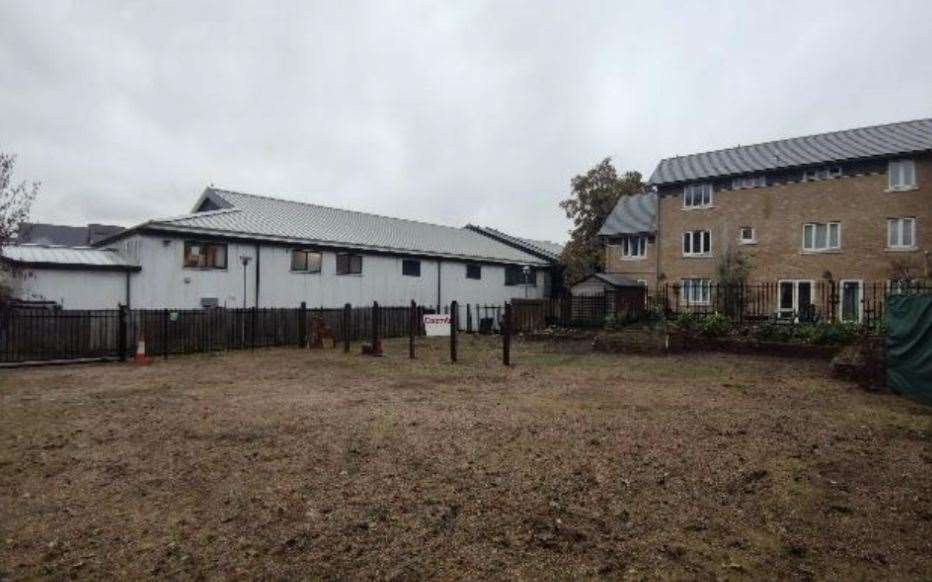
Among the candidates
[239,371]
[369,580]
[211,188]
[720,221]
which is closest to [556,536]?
[369,580]

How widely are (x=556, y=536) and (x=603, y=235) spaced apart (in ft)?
115

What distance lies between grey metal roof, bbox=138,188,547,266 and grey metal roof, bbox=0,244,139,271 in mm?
1940

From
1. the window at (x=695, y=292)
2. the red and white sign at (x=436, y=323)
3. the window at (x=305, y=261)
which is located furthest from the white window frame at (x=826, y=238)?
the window at (x=305, y=261)

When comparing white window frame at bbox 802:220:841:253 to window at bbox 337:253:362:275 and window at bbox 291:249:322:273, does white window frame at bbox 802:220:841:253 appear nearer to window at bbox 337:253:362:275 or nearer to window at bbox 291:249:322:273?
window at bbox 337:253:362:275

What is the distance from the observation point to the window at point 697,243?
32.1 meters

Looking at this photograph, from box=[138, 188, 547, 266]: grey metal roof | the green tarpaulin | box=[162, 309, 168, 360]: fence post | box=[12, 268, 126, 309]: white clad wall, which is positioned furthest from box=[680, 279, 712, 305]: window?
→ box=[12, 268, 126, 309]: white clad wall

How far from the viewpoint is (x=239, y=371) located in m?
13.4

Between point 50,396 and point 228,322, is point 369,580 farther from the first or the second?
point 228,322

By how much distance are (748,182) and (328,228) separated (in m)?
25.0

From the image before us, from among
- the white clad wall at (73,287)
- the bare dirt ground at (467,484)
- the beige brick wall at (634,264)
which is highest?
the beige brick wall at (634,264)

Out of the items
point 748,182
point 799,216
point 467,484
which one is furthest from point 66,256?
point 799,216

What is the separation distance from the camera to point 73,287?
60.6 feet

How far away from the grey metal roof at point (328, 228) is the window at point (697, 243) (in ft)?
31.8

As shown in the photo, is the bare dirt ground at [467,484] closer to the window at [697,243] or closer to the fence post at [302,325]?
the fence post at [302,325]
